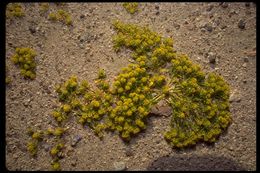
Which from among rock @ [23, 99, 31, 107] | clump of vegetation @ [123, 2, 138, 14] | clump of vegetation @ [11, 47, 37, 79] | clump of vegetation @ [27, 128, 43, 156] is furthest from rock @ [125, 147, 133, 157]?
clump of vegetation @ [123, 2, 138, 14]

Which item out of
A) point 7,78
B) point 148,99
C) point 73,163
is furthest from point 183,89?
point 7,78

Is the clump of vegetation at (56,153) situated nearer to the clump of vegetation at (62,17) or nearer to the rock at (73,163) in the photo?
the rock at (73,163)

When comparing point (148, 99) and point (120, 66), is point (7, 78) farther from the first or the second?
point (148, 99)

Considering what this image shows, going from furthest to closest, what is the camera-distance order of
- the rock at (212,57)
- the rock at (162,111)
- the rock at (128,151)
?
the rock at (212,57), the rock at (162,111), the rock at (128,151)

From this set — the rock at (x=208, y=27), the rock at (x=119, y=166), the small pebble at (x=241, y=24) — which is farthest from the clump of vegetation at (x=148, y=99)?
the small pebble at (x=241, y=24)
